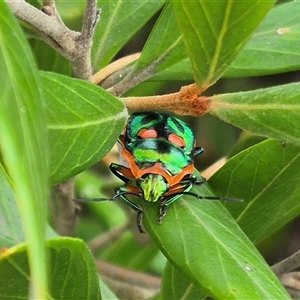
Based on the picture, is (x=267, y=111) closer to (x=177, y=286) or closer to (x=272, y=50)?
(x=272, y=50)

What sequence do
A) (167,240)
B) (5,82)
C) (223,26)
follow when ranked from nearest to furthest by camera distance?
(5,82), (223,26), (167,240)

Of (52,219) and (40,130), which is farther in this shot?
(52,219)

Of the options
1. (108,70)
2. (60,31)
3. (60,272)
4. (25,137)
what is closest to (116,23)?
(108,70)

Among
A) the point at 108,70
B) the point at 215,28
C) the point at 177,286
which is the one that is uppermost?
the point at 215,28

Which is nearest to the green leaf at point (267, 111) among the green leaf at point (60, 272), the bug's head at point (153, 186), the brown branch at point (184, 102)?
the brown branch at point (184, 102)

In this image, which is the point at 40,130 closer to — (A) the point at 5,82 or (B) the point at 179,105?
(A) the point at 5,82

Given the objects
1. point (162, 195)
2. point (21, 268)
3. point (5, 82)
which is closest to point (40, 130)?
point (5, 82)
